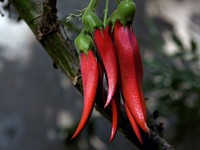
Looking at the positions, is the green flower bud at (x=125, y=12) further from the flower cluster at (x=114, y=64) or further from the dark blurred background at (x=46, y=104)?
the dark blurred background at (x=46, y=104)

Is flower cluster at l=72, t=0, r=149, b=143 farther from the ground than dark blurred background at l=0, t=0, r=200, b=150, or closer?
farther from the ground

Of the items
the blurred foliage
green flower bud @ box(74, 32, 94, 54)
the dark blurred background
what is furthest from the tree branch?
the dark blurred background

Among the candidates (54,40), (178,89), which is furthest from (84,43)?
(178,89)

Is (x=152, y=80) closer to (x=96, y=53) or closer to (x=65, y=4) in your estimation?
(x=65, y=4)

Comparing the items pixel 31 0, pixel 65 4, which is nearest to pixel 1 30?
pixel 65 4

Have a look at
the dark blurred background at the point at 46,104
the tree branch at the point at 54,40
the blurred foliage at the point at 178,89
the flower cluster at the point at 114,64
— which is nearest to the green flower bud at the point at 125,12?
the flower cluster at the point at 114,64

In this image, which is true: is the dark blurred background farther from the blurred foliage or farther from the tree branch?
the tree branch
